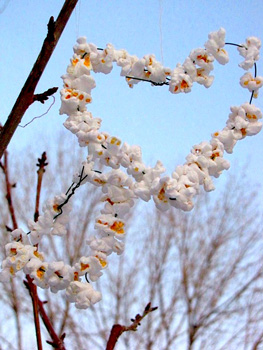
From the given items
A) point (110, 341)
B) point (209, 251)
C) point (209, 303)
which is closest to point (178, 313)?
point (209, 303)

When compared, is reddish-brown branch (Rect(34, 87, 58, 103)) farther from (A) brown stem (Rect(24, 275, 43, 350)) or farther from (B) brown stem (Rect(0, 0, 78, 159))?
(A) brown stem (Rect(24, 275, 43, 350))

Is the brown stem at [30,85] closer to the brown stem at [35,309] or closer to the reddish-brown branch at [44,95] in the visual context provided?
the reddish-brown branch at [44,95]

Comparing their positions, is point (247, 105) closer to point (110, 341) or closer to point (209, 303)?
point (110, 341)

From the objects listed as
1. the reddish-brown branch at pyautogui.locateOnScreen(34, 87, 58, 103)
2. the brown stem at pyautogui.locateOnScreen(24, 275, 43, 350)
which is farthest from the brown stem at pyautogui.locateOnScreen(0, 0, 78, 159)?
the brown stem at pyautogui.locateOnScreen(24, 275, 43, 350)

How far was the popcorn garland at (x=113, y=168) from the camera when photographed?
732mm

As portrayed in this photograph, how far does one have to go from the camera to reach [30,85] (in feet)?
2.55

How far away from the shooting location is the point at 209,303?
4.77 m

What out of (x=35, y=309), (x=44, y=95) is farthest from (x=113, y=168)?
(x=35, y=309)

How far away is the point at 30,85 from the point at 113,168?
0.20 metres

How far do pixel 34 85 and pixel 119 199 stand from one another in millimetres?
244

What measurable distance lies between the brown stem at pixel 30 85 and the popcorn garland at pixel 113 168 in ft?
0.16

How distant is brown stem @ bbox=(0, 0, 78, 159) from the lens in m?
0.77

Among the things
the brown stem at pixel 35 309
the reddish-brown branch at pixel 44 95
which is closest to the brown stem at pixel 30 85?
the reddish-brown branch at pixel 44 95

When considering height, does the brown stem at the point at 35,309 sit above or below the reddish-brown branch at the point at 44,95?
below
